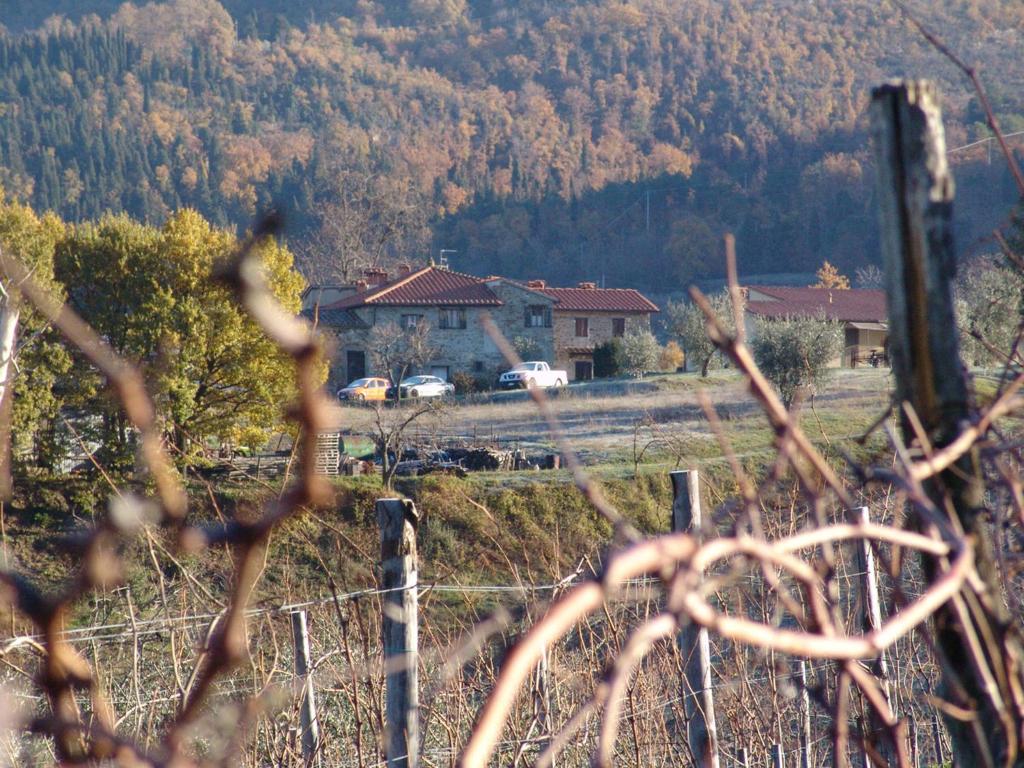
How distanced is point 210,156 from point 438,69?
4291cm

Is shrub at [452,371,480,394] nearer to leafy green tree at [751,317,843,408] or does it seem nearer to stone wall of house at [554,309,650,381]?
stone wall of house at [554,309,650,381]

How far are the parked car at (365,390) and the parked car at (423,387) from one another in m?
0.37

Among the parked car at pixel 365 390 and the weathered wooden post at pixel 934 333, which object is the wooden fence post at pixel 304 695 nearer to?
the weathered wooden post at pixel 934 333

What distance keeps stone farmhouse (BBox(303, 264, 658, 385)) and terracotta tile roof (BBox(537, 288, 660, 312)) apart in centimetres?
4

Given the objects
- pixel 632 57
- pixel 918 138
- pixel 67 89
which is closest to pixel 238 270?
pixel 918 138

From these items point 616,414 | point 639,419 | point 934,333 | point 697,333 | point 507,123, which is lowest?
point 616,414

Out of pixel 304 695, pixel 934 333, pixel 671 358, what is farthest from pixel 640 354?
pixel 934 333

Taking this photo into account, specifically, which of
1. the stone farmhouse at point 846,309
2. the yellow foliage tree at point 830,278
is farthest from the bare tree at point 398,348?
the yellow foliage tree at point 830,278

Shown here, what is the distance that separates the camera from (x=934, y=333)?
3.59ft

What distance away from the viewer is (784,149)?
83500 millimetres

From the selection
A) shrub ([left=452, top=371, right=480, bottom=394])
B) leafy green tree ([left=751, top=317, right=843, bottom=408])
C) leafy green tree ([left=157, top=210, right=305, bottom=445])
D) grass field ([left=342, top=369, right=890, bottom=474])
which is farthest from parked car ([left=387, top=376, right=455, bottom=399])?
leafy green tree ([left=157, top=210, right=305, bottom=445])

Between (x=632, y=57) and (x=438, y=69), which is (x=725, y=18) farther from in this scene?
(x=438, y=69)

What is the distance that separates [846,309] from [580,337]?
35.4 ft

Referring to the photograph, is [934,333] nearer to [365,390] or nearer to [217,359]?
[217,359]
